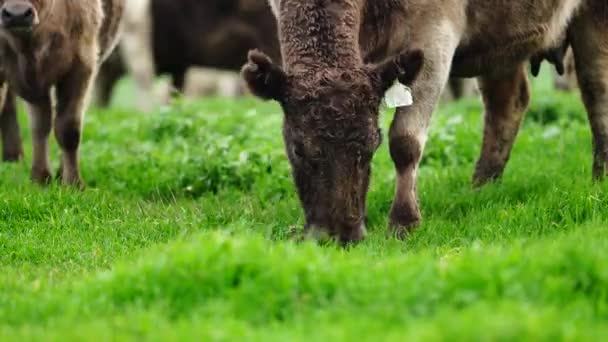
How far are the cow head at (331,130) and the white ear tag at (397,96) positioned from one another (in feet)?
0.38

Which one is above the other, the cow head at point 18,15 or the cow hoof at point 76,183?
the cow head at point 18,15

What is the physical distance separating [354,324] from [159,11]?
A: 14.9 metres

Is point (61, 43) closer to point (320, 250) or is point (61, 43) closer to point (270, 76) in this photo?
point (270, 76)

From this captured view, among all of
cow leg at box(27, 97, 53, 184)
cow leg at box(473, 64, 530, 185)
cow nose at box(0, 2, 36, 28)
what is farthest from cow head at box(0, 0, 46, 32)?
cow leg at box(473, 64, 530, 185)

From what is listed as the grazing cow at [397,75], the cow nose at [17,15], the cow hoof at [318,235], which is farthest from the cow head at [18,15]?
the cow hoof at [318,235]

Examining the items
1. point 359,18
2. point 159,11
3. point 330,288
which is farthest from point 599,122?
point 159,11

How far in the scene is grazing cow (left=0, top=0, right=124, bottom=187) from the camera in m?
9.10

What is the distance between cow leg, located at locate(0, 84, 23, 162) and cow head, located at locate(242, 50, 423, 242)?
499 cm

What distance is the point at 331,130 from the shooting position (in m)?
7.01

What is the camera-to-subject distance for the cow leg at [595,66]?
31.1 feet

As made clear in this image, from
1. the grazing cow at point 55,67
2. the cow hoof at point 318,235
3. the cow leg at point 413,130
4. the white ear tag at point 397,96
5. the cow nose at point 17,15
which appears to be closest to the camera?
the cow hoof at point 318,235

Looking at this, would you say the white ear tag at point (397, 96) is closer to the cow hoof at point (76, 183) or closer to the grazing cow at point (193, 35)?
the cow hoof at point (76, 183)

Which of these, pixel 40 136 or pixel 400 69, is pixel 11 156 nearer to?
pixel 40 136

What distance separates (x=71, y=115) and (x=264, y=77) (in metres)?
2.84
